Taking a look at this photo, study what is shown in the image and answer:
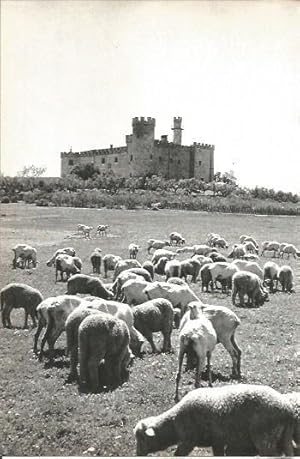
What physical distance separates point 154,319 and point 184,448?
3.11 metres

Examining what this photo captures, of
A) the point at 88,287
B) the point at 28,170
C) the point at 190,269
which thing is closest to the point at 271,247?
the point at 190,269

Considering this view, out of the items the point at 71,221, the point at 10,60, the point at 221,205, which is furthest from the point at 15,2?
the point at 221,205

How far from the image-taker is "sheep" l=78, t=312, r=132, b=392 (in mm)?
5867

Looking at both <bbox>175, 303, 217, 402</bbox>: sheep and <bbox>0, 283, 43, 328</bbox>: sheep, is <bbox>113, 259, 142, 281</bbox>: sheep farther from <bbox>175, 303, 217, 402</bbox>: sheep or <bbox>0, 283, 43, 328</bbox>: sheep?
<bbox>175, 303, 217, 402</bbox>: sheep

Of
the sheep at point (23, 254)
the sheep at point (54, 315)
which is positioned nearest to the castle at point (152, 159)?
the sheep at point (23, 254)

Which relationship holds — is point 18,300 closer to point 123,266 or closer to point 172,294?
point 172,294

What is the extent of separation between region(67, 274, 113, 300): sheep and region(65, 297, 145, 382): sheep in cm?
246

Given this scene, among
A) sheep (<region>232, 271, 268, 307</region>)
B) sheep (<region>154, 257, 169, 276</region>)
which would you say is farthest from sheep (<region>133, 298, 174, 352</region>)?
sheep (<region>154, 257, 169, 276</region>)

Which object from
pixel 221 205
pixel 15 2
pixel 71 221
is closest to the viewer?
pixel 15 2

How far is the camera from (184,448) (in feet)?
14.3

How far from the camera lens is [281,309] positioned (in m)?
10.1

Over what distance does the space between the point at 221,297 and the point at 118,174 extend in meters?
45.8

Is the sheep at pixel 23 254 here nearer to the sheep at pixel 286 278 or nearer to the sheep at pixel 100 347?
the sheep at pixel 286 278

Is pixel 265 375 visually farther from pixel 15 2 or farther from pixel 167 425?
pixel 15 2
